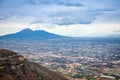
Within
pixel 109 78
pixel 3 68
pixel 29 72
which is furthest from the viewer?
pixel 109 78

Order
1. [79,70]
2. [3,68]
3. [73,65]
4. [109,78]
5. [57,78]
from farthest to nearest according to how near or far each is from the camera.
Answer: [73,65]
[79,70]
[109,78]
[57,78]
[3,68]

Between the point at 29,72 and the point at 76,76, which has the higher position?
the point at 29,72

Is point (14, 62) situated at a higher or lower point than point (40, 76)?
higher

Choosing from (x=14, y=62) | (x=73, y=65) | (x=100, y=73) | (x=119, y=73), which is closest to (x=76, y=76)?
(x=100, y=73)

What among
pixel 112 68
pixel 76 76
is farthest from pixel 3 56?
pixel 112 68

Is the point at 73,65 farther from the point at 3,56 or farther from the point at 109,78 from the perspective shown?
the point at 3,56

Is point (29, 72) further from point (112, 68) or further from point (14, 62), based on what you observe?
point (112, 68)

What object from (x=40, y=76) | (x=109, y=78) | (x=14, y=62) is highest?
(x=14, y=62)

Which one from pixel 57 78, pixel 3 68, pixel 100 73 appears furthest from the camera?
pixel 100 73

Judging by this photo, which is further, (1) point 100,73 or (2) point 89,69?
(2) point 89,69
